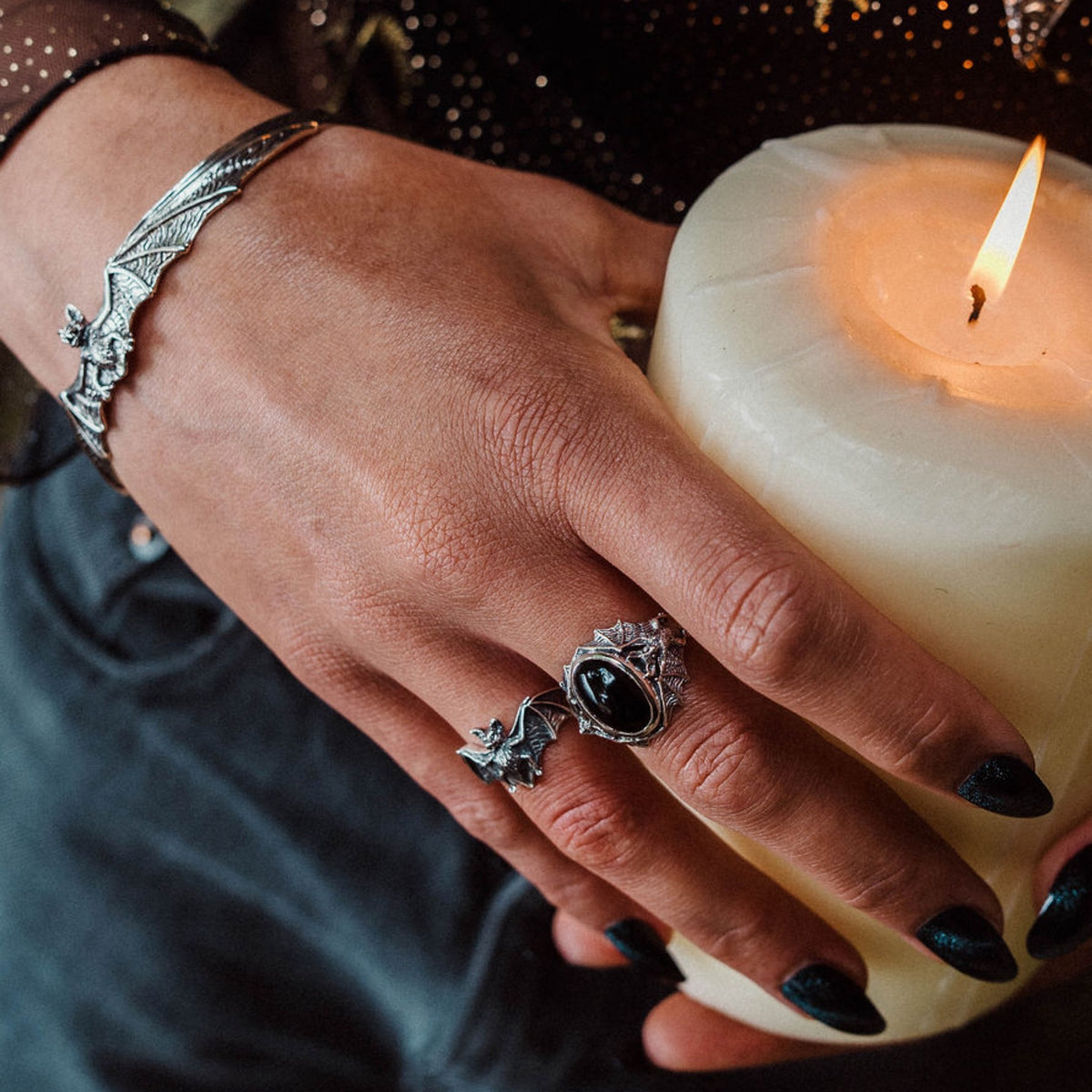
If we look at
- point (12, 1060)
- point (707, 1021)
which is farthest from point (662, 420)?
point (12, 1060)

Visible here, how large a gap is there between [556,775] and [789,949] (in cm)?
15

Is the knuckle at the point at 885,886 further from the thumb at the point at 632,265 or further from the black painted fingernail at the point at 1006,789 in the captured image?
the thumb at the point at 632,265

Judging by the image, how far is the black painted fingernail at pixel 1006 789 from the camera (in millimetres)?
415

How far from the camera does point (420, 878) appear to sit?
0.77 m

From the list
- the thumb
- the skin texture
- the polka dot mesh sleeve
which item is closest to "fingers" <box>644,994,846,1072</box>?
the skin texture

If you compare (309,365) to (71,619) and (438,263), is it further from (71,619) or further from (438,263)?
(71,619)

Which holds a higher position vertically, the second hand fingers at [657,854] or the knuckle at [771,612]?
the knuckle at [771,612]

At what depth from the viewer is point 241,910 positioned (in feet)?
2.60

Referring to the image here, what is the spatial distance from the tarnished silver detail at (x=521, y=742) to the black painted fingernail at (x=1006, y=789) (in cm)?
17

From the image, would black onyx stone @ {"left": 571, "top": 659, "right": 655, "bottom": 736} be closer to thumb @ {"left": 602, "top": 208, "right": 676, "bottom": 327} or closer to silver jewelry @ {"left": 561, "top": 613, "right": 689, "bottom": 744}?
silver jewelry @ {"left": 561, "top": 613, "right": 689, "bottom": 744}

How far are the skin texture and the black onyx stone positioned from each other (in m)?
0.02

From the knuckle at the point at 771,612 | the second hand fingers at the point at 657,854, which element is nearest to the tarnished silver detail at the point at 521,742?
the second hand fingers at the point at 657,854

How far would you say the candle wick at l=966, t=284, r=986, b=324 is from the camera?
434 mm

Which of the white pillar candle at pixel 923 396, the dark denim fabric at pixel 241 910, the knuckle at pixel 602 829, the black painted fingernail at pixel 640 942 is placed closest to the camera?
the white pillar candle at pixel 923 396
